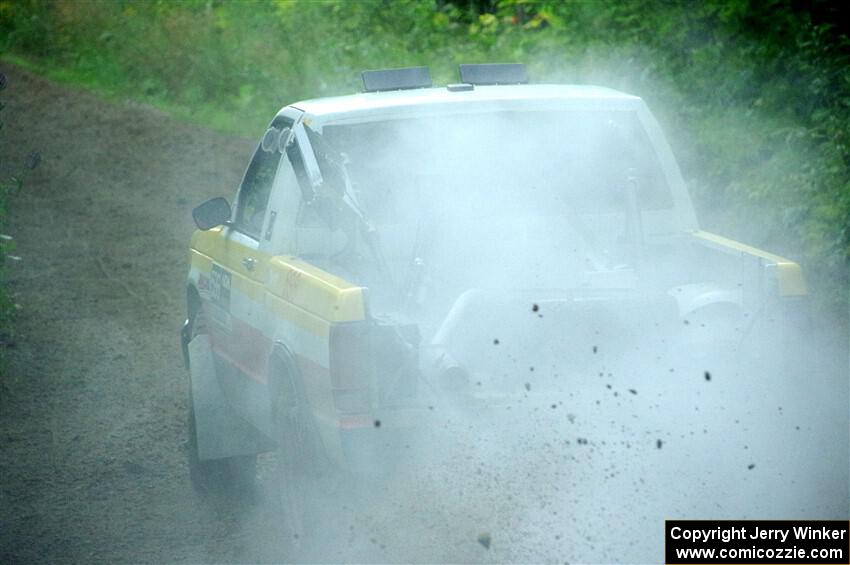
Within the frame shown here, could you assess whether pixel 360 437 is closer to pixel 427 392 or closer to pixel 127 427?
pixel 427 392

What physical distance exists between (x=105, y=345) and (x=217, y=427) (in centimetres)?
389

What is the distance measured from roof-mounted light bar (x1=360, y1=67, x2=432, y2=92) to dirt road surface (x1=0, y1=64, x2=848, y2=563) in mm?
2247

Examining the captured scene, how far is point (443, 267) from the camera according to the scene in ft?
20.6

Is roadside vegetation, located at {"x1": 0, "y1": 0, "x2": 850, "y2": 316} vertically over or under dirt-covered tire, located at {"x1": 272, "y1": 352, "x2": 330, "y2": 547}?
over

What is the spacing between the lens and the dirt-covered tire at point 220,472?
24.0ft

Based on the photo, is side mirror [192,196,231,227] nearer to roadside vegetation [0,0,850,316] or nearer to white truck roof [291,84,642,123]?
white truck roof [291,84,642,123]

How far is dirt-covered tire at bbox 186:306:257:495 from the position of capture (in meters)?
7.32

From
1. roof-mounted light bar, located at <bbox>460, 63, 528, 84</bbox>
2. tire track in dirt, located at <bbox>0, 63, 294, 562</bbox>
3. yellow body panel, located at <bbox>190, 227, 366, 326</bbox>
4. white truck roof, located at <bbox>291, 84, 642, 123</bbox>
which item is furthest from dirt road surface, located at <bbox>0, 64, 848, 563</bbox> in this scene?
roof-mounted light bar, located at <bbox>460, 63, 528, 84</bbox>

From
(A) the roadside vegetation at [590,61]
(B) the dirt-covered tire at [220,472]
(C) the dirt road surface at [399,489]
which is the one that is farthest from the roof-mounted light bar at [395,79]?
(A) the roadside vegetation at [590,61]

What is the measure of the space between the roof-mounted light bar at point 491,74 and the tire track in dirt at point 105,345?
2.48 m

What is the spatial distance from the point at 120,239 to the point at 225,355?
760 cm

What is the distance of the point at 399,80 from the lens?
7.27 meters

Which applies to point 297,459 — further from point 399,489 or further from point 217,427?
point 217,427

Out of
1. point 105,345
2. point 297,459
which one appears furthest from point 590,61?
point 297,459
